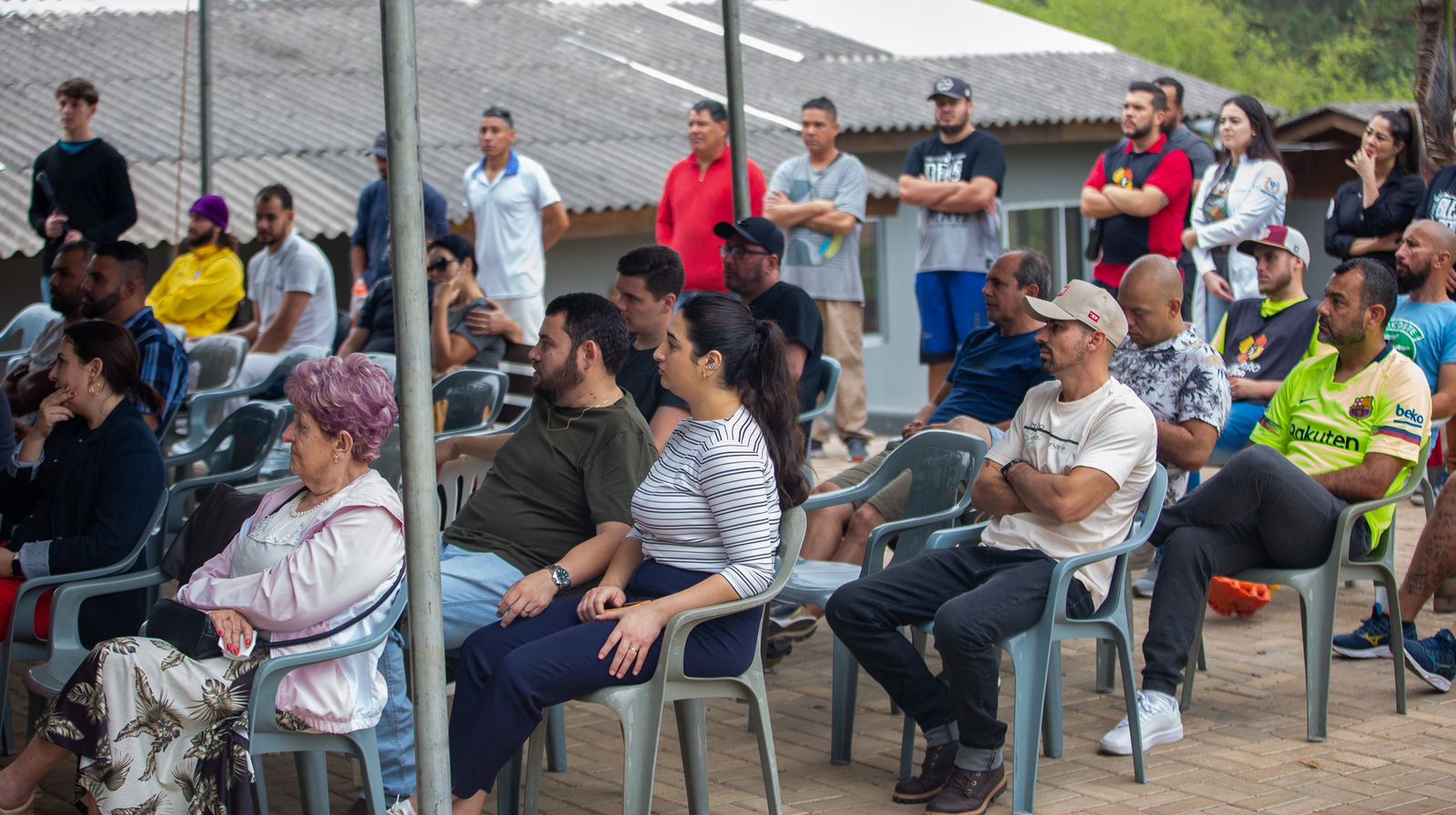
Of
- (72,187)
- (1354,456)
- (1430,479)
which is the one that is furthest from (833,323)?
(1354,456)

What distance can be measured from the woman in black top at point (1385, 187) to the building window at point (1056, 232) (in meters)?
7.47

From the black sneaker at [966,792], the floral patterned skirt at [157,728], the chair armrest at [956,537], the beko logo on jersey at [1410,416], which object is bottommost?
the black sneaker at [966,792]

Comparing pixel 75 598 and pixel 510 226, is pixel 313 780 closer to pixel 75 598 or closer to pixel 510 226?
pixel 75 598

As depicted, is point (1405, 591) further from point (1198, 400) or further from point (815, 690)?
point (815, 690)

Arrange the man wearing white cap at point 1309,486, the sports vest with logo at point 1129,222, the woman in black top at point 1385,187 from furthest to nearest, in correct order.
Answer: the sports vest with logo at point 1129,222
the woman in black top at point 1385,187
the man wearing white cap at point 1309,486

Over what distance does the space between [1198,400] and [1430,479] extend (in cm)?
264

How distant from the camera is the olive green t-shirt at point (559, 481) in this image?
14.1 feet

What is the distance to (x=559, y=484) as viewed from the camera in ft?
14.4

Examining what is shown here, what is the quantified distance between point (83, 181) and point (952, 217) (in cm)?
485

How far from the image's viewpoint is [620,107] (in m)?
14.9

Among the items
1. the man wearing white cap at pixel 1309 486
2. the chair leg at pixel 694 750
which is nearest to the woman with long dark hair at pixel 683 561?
the chair leg at pixel 694 750

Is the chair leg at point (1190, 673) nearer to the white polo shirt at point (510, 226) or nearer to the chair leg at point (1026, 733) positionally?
the chair leg at point (1026, 733)

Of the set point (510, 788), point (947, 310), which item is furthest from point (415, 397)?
point (947, 310)

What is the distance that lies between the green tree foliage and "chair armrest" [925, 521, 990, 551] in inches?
1449
